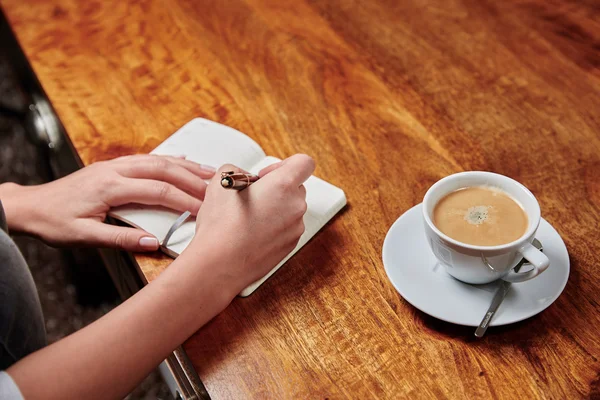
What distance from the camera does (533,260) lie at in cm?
62

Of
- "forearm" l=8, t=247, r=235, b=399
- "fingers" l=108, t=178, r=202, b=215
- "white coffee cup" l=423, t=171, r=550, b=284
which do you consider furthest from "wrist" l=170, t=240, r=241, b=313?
"white coffee cup" l=423, t=171, r=550, b=284

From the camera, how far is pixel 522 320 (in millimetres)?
665

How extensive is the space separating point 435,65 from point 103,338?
70 cm

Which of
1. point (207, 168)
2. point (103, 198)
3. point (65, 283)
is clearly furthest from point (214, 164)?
point (65, 283)

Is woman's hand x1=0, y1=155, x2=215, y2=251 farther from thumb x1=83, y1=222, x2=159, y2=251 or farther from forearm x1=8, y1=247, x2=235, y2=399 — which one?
forearm x1=8, y1=247, x2=235, y2=399

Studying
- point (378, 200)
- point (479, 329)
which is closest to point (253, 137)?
point (378, 200)

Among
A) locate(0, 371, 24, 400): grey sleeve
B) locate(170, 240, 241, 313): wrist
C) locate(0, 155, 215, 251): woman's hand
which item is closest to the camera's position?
locate(0, 371, 24, 400): grey sleeve

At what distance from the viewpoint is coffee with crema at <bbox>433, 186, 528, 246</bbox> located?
65 cm

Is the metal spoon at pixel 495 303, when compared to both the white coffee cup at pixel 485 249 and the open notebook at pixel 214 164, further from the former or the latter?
the open notebook at pixel 214 164

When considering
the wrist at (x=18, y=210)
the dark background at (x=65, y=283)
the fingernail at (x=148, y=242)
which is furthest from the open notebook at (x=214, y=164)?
the dark background at (x=65, y=283)

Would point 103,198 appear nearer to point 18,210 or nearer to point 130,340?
point 18,210

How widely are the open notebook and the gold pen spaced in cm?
10

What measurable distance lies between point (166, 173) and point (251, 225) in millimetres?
177

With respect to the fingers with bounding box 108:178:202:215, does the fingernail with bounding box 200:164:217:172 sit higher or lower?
lower
